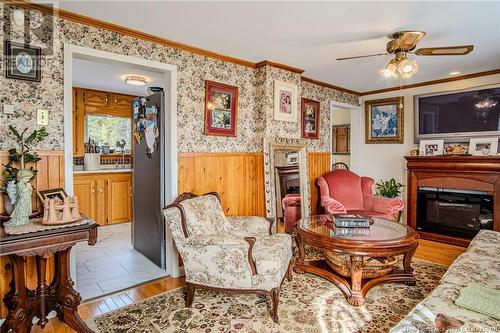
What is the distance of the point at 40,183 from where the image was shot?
7.70ft

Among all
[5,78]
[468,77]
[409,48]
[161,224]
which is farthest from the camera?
[468,77]

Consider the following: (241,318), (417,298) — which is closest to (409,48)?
(417,298)

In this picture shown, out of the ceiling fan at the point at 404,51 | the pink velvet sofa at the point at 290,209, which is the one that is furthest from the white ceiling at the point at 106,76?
the ceiling fan at the point at 404,51

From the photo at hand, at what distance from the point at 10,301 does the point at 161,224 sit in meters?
1.47

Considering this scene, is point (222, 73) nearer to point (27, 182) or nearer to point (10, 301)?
point (27, 182)

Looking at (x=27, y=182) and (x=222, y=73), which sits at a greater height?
(x=222, y=73)

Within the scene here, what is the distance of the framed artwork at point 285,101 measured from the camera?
387 cm

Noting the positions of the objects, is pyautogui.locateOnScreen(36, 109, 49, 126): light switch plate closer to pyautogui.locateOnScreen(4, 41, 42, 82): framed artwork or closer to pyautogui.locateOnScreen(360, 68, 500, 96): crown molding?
pyautogui.locateOnScreen(4, 41, 42, 82): framed artwork

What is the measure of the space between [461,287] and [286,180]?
2481 millimetres

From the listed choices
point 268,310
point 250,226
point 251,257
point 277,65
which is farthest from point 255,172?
point 268,310

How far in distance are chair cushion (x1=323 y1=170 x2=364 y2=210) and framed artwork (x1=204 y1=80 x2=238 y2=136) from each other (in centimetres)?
189

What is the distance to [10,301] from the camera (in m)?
2.05

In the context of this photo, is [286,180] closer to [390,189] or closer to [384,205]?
[384,205]

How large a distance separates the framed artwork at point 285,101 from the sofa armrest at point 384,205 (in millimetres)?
1692
